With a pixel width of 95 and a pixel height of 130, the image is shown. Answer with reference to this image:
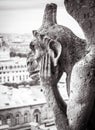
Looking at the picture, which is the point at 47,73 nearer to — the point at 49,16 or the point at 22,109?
the point at 49,16

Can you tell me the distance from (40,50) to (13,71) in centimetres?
103

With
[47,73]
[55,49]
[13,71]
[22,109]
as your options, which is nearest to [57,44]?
[55,49]

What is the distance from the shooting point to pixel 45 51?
173 cm

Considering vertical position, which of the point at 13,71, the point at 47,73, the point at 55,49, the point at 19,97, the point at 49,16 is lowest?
the point at 19,97

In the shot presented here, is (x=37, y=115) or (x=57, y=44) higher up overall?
(x=57, y=44)

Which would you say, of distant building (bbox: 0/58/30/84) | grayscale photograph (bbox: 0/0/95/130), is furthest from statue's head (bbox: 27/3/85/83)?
distant building (bbox: 0/58/30/84)

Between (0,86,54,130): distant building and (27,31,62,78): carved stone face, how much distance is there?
3.25 ft

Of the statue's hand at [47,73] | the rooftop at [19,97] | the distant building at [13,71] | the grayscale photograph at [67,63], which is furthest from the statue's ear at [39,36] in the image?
the rooftop at [19,97]

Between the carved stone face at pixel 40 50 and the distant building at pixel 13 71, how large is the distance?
3.01 ft

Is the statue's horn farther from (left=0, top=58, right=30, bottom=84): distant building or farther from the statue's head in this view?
(left=0, top=58, right=30, bottom=84): distant building

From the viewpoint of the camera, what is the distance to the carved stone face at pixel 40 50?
5.50ft

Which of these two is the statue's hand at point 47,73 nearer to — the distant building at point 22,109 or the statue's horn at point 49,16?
the statue's horn at point 49,16

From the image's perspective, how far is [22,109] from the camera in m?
2.76

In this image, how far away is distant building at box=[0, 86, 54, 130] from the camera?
2719 mm
